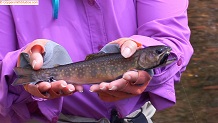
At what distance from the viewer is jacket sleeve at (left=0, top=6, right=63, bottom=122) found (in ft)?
6.68

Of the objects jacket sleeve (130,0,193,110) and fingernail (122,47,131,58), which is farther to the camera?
jacket sleeve (130,0,193,110)

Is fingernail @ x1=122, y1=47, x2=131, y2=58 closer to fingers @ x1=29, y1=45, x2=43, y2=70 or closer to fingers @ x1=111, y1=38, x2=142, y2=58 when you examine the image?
fingers @ x1=111, y1=38, x2=142, y2=58

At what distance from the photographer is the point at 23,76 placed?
1.97 meters

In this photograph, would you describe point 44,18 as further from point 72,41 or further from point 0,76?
point 0,76

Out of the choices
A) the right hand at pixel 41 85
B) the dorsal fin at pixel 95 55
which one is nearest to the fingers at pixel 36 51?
the right hand at pixel 41 85

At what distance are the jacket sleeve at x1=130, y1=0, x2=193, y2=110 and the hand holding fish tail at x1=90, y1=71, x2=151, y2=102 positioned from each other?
0.34ft

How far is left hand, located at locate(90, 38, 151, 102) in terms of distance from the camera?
6.29 feet

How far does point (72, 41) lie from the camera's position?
2.12m

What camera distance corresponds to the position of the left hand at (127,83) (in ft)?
6.29

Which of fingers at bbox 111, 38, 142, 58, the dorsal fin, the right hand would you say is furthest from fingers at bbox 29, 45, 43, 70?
fingers at bbox 111, 38, 142, 58

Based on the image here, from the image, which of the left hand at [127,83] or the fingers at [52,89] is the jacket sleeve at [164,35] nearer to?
the left hand at [127,83]

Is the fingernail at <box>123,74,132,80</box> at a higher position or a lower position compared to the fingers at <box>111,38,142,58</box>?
lower

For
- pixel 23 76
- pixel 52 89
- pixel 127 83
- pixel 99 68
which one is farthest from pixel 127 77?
pixel 23 76

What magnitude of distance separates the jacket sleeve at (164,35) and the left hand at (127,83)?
10 cm
